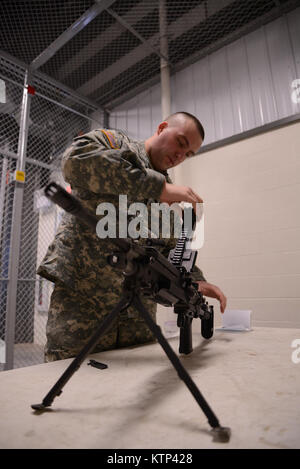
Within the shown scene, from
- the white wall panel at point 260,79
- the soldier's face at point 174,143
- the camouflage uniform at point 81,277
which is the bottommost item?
the camouflage uniform at point 81,277

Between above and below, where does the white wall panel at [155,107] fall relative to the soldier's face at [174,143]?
above

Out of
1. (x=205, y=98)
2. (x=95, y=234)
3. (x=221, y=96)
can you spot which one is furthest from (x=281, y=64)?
(x=95, y=234)

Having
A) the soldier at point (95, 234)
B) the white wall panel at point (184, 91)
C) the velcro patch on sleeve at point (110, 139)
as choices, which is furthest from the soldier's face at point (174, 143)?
the white wall panel at point (184, 91)

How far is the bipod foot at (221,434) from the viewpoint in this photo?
0.36m

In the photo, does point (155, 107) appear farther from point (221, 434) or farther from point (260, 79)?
point (221, 434)

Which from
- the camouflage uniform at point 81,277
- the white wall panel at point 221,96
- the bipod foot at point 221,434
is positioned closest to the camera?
the bipod foot at point 221,434

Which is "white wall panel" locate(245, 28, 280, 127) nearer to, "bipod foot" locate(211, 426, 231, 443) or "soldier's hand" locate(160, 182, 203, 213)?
"soldier's hand" locate(160, 182, 203, 213)

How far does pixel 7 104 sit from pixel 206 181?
1882 millimetres

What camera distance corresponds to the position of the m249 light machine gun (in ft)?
1.25

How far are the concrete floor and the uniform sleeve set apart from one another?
439mm

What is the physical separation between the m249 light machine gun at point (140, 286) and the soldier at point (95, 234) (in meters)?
0.22

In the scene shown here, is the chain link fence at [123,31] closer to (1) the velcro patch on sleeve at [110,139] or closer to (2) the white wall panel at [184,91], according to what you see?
(2) the white wall panel at [184,91]

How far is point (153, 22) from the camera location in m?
2.17
